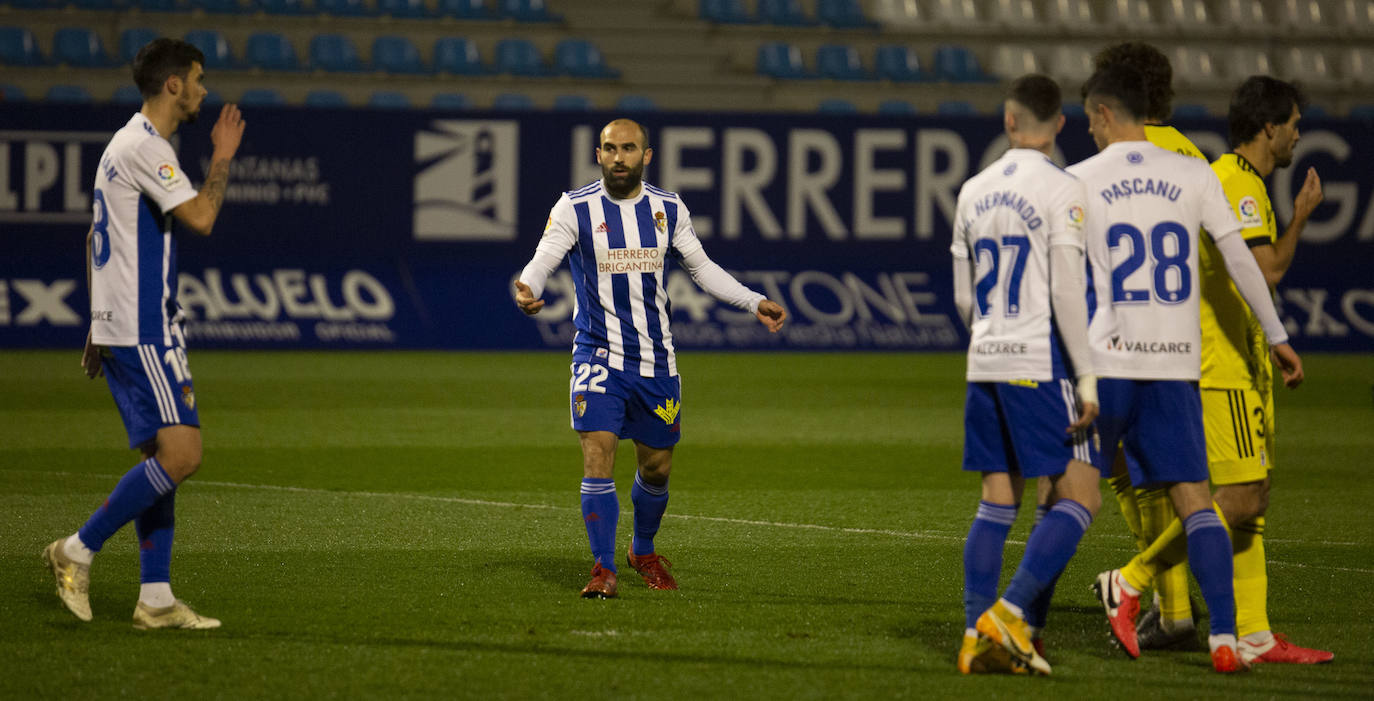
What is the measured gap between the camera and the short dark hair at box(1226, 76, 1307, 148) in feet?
16.3

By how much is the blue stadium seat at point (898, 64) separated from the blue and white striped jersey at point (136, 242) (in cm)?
1679

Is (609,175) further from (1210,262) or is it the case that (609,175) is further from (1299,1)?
(1299,1)

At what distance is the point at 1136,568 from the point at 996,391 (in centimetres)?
97

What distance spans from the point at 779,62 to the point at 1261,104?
16.1m

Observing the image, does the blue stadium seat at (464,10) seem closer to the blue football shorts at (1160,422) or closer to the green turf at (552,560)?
the green turf at (552,560)

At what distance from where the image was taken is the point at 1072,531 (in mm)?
4449

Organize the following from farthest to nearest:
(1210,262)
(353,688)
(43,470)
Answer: (43,470) → (1210,262) → (353,688)

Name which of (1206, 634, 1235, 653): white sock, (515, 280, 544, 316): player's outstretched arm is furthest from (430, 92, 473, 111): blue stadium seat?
(1206, 634, 1235, 653): white sock

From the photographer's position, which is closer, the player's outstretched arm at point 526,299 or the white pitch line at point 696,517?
the player's outstretched arm at point 526,299

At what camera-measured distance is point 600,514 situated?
18.7 feet

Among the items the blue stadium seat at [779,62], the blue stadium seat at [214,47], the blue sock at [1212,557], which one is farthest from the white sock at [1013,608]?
the blue stadium seat at [779,62]

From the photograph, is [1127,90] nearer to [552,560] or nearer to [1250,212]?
[1250,212]

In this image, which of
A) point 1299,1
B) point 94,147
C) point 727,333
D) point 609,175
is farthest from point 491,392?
point 1299,1

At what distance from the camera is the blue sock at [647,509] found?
600 cm
